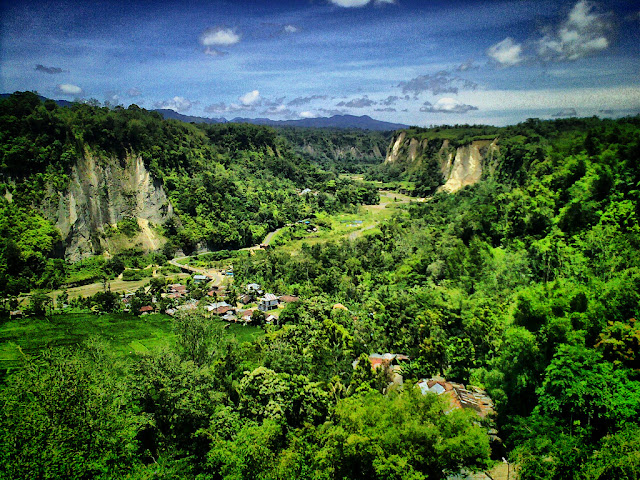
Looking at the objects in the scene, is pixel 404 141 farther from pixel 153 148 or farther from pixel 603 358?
pixel 603 358

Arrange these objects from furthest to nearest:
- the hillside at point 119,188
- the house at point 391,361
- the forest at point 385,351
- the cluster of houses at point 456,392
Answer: the hillside at point 119,188
the house at point 391,361
the cluster of houses at point 456,392
the forest at point 385,351

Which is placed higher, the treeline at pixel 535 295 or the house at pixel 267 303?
the treeline at pixel 535 295

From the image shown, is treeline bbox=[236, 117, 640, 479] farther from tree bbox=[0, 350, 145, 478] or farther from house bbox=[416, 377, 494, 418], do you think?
tree bbox=[0, 350, 145, 478]

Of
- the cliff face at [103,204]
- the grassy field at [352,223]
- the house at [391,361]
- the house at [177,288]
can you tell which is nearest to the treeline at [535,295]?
the house at [391,361]

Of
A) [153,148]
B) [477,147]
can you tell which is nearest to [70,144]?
[153,148]

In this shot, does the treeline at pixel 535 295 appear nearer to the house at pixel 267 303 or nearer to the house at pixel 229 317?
the house at pixel 267 303

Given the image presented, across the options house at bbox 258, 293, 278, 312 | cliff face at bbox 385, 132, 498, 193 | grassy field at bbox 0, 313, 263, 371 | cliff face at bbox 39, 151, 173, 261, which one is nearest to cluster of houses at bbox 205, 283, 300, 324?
house at bbox 258, 293, 278, 312

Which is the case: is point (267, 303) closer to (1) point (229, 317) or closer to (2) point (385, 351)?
(1) point (229, 317)
